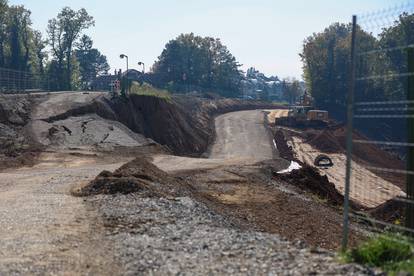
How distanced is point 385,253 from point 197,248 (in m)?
3.08

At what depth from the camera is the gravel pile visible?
762cm

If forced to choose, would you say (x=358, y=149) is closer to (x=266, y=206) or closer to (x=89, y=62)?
(x=266, y=206)

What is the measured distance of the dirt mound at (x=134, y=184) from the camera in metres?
15.8

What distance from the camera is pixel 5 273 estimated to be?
828 cm

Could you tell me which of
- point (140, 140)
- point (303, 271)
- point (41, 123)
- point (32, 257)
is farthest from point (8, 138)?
point (303, 271)

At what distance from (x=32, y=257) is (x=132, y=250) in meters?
1.59

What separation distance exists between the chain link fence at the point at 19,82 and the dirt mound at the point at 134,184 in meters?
32.0

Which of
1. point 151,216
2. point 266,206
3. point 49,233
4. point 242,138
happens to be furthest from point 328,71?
point 49,233

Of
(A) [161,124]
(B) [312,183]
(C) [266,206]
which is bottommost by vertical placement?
(B) [312,183]

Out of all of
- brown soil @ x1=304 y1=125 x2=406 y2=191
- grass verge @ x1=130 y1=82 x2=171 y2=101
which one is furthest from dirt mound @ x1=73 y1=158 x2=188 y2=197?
grass verge @ x1=130 y1=82 x2=171 y2=101

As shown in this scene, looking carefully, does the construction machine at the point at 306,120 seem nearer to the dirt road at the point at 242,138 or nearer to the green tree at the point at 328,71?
the dirt road at the point at 242,138

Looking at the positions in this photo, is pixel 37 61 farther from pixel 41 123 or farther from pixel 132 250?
pixel 132 250

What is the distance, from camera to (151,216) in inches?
489

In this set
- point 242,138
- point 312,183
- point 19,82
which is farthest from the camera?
point 19,82
